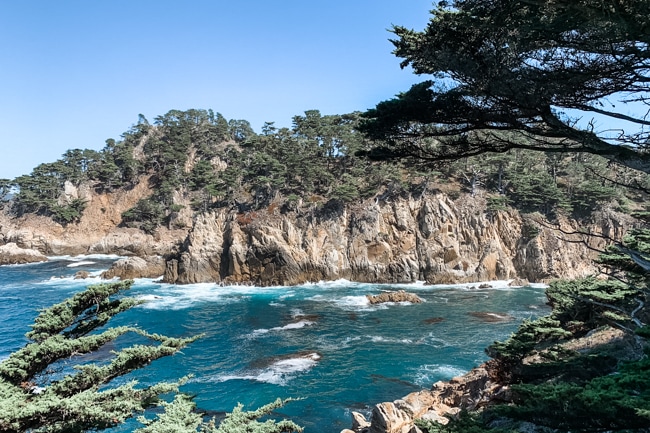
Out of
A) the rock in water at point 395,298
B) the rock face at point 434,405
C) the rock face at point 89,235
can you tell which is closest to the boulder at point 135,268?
the rock face at point 89,235

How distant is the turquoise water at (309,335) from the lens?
18938 mm

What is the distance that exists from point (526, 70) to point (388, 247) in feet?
130

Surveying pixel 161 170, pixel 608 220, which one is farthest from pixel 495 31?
pixel 161 170

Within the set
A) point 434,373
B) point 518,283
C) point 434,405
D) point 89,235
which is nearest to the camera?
point 434,405

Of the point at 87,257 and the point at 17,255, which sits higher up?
the point at 17,255

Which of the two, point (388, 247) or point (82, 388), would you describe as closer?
point (82, 388)

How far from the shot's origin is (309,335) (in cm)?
2775

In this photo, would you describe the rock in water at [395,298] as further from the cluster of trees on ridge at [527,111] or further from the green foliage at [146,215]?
the green foliage at [146,215]

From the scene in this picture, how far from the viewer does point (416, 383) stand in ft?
63.5

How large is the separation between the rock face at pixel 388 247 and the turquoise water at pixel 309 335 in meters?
2.37

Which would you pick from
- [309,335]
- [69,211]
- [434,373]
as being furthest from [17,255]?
[434,373]

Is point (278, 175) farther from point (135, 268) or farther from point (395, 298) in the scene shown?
point (395, 298)

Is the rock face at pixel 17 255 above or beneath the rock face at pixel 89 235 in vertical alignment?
beneath

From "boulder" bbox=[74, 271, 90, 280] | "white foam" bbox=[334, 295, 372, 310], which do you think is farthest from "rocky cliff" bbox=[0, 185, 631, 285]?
"white foam" bbox=[334, 295, 372, 310]
